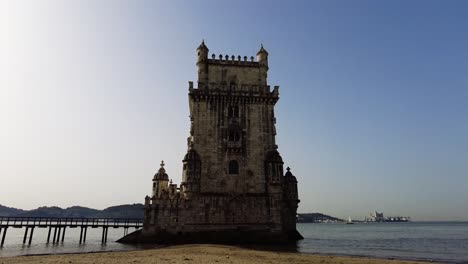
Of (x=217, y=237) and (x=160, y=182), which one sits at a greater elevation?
(x=160, y=182)

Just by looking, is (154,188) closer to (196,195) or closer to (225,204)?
(196,195)

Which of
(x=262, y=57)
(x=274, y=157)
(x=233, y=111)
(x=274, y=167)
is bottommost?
(x=274, y=167)

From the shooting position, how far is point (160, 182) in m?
40.5

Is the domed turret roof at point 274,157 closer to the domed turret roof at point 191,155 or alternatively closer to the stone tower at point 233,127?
the stone tower at point 233,127

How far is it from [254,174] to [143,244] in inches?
611

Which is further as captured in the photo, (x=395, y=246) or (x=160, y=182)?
(x=395, y=246)

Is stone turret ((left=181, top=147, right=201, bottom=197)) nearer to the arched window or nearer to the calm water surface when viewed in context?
the arched window

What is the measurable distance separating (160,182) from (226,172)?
8625 mm

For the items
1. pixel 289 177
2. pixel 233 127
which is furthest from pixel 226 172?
pixel 289 177

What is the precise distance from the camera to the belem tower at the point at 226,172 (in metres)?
37.5

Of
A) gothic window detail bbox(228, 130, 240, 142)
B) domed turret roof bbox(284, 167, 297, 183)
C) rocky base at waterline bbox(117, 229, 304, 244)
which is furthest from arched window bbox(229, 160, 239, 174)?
domed turret roof bbox(284, 167, 297, 183)

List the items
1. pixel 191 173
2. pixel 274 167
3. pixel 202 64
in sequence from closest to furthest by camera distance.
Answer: pixel 191 173, pixel 274 167, pixel 202 64

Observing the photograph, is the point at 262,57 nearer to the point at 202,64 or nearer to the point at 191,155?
the point at 202,64

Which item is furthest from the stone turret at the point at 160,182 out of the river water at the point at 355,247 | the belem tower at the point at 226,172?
the river water at the point at 355,247
